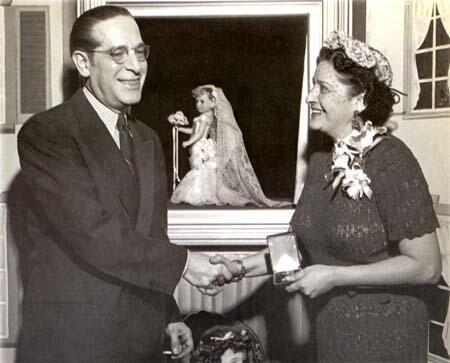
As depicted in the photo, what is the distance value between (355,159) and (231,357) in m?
0.64

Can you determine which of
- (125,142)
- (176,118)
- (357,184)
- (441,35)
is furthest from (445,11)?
(125,142)

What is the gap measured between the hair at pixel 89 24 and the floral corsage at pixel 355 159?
2.04ft

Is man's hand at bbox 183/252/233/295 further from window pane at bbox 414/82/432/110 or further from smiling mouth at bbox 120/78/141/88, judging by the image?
window pane at bbox 414/82/432/110

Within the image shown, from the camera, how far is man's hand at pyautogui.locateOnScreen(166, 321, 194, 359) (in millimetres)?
1479

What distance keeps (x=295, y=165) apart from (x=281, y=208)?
0.14 m

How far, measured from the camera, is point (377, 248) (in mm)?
1312


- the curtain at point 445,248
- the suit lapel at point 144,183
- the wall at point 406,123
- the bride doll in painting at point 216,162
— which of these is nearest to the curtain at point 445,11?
the wall at point 406,123

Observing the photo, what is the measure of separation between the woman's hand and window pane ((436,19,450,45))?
776 millimetres

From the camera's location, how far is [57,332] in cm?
138

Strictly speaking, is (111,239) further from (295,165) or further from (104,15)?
(295,165)

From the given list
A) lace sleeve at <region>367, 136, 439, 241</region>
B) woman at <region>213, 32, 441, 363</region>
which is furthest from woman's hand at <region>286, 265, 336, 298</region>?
lace sleeve at <region>367, 136, 439, 241</region>

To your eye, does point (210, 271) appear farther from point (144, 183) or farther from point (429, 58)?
point (429, 58)

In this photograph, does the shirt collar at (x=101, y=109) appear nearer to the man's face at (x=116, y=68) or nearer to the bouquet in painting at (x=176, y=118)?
the man's face at (x=116, y=68)

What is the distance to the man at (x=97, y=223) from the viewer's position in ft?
4.29
